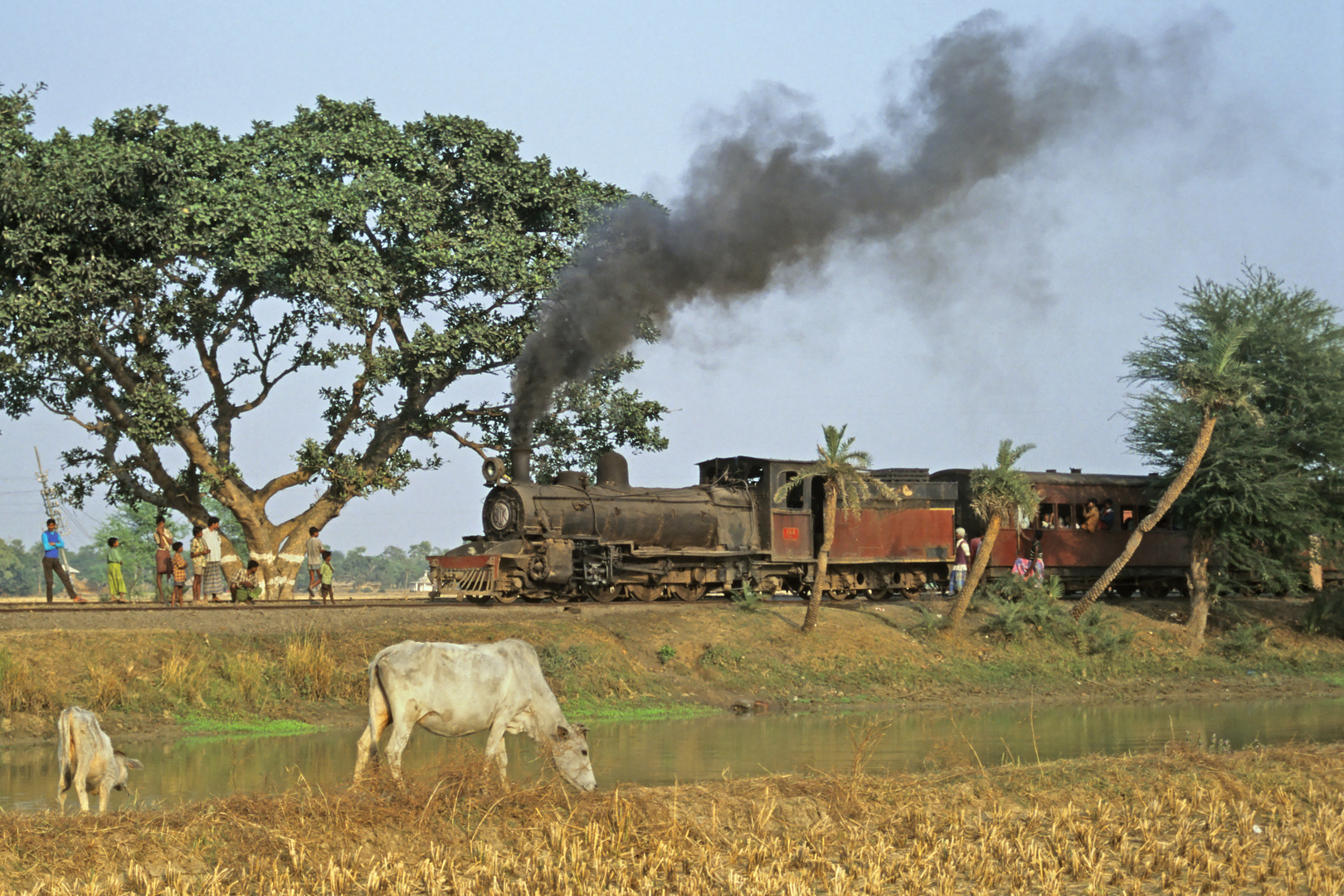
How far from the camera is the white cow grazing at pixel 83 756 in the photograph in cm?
1034

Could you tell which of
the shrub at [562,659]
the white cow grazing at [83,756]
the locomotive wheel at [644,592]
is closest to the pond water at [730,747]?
the white cow grazing at [83,756]

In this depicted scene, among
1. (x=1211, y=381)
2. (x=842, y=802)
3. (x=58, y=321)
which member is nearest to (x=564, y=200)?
(x=58, y=321)

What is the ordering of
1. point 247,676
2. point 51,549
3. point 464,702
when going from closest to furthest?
point 464,702, point 247,676, point 51,549

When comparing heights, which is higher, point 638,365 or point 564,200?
point 564,200

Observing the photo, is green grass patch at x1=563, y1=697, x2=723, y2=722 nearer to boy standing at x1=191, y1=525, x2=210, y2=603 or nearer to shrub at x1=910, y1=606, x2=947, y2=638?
shrub at x1=910, y1=606, x2=947, y2=638

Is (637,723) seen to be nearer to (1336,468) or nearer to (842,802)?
(842,802)

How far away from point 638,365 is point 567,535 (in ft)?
26.7

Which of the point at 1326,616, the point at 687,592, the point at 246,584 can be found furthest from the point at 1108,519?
the point at 246,584

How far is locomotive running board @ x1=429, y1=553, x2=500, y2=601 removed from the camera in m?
25.2

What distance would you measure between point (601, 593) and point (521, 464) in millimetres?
3469

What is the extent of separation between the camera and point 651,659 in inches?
882

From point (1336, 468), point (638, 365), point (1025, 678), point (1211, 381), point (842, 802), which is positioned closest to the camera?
point (842, 802)

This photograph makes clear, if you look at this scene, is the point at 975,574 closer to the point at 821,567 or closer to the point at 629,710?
the point at 821,567

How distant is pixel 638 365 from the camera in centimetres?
3341
